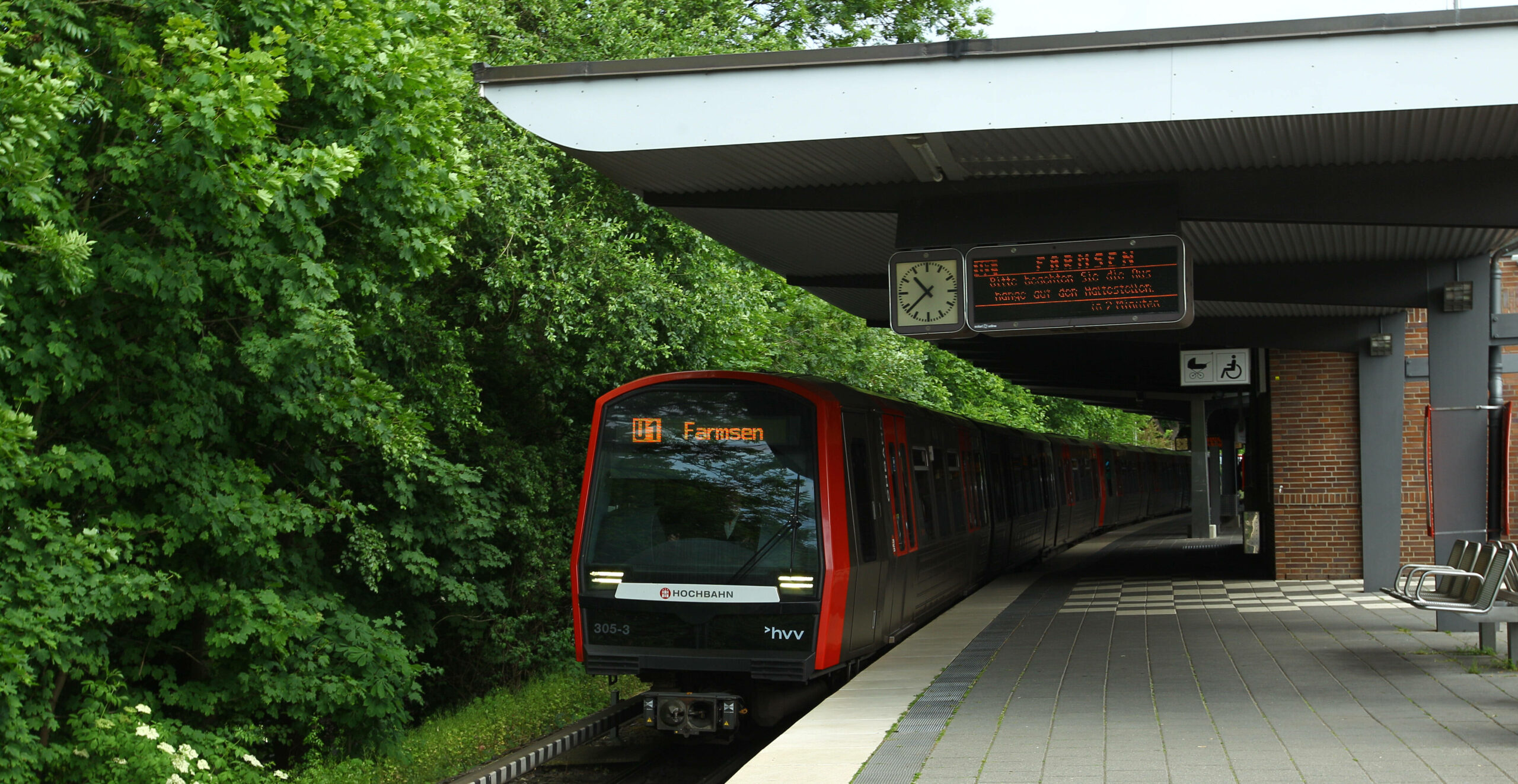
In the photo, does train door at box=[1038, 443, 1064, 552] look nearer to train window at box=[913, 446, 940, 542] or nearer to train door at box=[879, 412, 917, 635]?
train window at box=[913, 446, 940, 542]

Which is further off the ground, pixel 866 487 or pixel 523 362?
pixel 523 362

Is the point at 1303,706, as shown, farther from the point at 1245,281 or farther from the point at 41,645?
the point at 41,645

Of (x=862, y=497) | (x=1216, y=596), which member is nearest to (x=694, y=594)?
(x=862, y=497)

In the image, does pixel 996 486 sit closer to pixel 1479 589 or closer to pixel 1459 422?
pixel 1459 422

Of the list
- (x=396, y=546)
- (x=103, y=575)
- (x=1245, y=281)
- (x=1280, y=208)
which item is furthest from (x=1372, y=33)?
(x=396, y=546)

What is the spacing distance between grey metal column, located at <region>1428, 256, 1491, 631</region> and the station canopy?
2.44ft

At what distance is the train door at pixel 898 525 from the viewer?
11.0 m

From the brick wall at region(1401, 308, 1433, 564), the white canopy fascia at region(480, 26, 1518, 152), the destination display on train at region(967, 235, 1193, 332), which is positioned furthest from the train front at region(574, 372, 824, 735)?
the brick wall at region(1401, 308, 1433, 564)

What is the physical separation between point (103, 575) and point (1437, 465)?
1069 centimetres

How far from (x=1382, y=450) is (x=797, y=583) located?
9.41 meters

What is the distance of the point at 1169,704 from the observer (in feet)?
26.7

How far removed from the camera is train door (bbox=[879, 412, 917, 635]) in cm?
1098

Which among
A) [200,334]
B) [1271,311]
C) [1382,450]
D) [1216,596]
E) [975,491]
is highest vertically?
[1271,311]

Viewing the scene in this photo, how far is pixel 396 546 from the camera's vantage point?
46.5 ft
